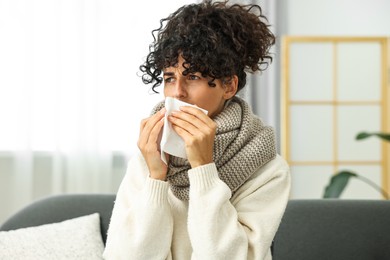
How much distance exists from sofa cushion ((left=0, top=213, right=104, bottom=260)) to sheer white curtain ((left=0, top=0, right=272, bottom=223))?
72.4 inches

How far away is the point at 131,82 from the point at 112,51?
0.20 meters

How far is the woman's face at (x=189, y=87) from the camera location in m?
1.42

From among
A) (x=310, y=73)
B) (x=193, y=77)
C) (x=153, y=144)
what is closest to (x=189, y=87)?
(x=193, y=77)

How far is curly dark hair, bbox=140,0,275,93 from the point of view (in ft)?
4.65

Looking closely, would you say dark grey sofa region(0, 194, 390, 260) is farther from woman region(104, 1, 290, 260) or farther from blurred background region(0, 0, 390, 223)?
blurred background region(0, 0, 390, 223)

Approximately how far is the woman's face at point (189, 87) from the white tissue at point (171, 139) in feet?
0.09

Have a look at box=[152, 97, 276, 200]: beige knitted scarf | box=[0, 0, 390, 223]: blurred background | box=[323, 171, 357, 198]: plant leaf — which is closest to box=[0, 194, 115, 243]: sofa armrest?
box=[152, 97, 276, 200]: beige knitted scarf

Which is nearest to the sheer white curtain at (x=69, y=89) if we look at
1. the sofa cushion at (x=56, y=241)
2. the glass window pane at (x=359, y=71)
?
the glass window pane at (x=359, y=71)

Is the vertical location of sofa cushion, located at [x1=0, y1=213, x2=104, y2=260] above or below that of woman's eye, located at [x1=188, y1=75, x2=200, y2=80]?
below

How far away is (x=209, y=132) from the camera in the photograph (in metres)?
1.40

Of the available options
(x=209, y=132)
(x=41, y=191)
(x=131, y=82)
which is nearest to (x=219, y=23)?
(x=209, y=132)

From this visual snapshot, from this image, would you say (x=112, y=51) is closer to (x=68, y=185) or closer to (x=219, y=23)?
(x=68, y=185)

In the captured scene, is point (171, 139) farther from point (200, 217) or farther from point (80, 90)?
point (80, 90)

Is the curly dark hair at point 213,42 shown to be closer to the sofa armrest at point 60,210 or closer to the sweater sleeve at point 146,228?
the sweater sleeve at point 146,228
